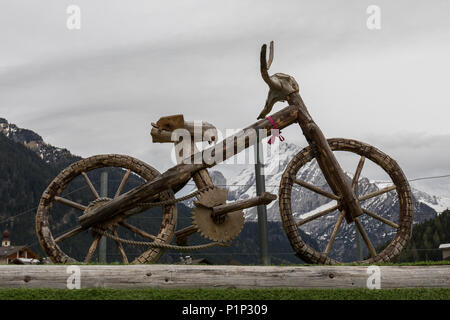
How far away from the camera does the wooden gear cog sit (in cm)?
632

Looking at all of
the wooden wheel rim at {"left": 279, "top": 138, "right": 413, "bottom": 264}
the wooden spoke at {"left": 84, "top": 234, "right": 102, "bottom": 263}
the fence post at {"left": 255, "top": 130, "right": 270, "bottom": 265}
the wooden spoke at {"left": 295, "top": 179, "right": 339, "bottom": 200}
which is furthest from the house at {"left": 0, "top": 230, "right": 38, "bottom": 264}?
the wooden spoke at {"left": 295, "top": 179, "right": 339, "bottom": 200}

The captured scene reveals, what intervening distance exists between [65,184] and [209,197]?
1.76m

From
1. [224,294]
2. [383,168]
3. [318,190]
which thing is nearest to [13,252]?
[318,190]

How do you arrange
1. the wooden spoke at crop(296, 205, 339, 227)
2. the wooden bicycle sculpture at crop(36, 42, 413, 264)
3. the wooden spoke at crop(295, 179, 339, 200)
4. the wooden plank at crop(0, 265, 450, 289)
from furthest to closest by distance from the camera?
1. the wooden spoke at crop(295, 179, 339, 200)
2. the wooden spoke at crop(296, 205, 339, 227)
3. the wooden bicycle sculpture at crop(36, 42, 413, 264)
4. the wooden plank at crop(0, 265, 450, 289)

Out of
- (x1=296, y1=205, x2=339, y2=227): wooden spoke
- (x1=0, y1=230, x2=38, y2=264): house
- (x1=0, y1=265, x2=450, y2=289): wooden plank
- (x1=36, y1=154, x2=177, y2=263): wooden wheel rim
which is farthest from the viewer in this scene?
(x1=0, y1=230, x2=38, y2=264): house

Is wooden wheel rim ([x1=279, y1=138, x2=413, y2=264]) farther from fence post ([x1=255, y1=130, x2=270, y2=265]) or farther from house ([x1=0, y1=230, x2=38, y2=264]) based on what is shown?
house ([x1=0, y1=230, x2=38, y2=264])

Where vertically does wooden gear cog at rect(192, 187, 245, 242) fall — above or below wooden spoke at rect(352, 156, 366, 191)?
below

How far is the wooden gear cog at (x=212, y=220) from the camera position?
632 centimetres

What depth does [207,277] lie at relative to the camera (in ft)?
17.9

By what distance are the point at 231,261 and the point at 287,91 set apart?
7.20ft

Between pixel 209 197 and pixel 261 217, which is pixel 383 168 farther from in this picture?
pixel 209 197

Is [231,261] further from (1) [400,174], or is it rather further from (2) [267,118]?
(1) [400,174]

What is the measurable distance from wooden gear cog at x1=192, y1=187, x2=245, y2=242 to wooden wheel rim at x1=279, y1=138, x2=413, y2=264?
0.57 meters
